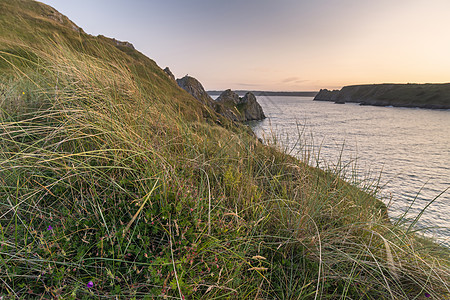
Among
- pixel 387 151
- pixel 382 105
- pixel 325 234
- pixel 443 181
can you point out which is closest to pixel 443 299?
pixel 325 234

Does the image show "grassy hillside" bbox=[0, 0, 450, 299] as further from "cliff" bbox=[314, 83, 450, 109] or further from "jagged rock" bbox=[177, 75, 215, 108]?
"cliff" bbox=[314, 83, 450, 109]

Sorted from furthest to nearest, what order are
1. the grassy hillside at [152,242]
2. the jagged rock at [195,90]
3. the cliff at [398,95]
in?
the cliff at [398,95] < the jagged rock at [195,90] < the grassy hillside at [152,242]

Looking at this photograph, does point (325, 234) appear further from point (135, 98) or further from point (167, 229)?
point (135, 98)

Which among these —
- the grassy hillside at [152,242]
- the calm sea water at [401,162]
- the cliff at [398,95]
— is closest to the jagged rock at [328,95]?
the cliff at [398,95]

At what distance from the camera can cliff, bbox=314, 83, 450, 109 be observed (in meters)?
87.6

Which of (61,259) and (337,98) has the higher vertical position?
(337,98)

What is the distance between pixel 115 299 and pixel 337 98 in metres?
178

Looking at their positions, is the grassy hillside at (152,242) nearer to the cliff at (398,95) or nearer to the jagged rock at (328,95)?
the cliff at (398,95)

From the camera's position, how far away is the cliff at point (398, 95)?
3450 inches

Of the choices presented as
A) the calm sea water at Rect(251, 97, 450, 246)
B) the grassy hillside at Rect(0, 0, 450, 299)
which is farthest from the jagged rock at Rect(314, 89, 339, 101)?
the grassy hillside at Rect(0, 0, 450, 299)

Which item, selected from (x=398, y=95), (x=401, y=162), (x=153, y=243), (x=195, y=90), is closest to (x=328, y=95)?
(x=398, y=95)

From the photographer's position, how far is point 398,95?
345 feet

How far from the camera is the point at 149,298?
1.17 m

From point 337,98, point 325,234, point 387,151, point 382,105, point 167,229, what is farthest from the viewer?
point 337,98
